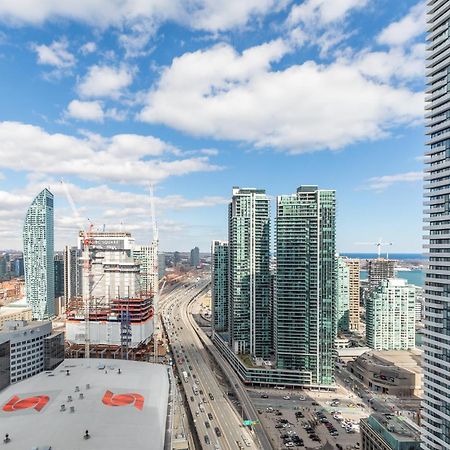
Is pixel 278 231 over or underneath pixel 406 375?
over

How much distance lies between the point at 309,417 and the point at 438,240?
45.6 m

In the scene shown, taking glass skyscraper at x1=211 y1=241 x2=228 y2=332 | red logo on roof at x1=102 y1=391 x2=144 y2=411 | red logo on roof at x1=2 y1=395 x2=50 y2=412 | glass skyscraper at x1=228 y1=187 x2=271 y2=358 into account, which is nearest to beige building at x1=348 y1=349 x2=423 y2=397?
glass skyscraper at x1=228 y1=187 x2=271 y2=358

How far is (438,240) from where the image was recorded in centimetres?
3869

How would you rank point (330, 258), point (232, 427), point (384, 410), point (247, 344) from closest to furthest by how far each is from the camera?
point (232, 427), point (384, 410), point (330, 258), point (247, 344)

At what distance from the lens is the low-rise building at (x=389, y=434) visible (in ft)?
143

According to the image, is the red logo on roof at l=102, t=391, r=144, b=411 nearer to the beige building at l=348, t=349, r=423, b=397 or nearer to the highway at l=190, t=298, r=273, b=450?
the highway at l=190, t=298, r=273, b=450

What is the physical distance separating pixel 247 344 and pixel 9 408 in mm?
65167

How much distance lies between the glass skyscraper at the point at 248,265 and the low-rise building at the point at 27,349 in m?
42.1

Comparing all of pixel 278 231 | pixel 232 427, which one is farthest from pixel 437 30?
pixel 232 427

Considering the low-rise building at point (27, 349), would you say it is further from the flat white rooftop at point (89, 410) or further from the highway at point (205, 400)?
the highway at point (205, 400)

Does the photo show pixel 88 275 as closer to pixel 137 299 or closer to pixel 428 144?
pixel 137 299

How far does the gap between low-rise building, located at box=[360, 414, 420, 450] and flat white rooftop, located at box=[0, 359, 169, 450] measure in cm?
2592

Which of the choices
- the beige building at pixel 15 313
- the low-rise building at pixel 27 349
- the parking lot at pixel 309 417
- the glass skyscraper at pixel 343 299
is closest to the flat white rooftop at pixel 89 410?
the low-rise building at pixel 27 349

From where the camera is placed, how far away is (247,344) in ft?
326
